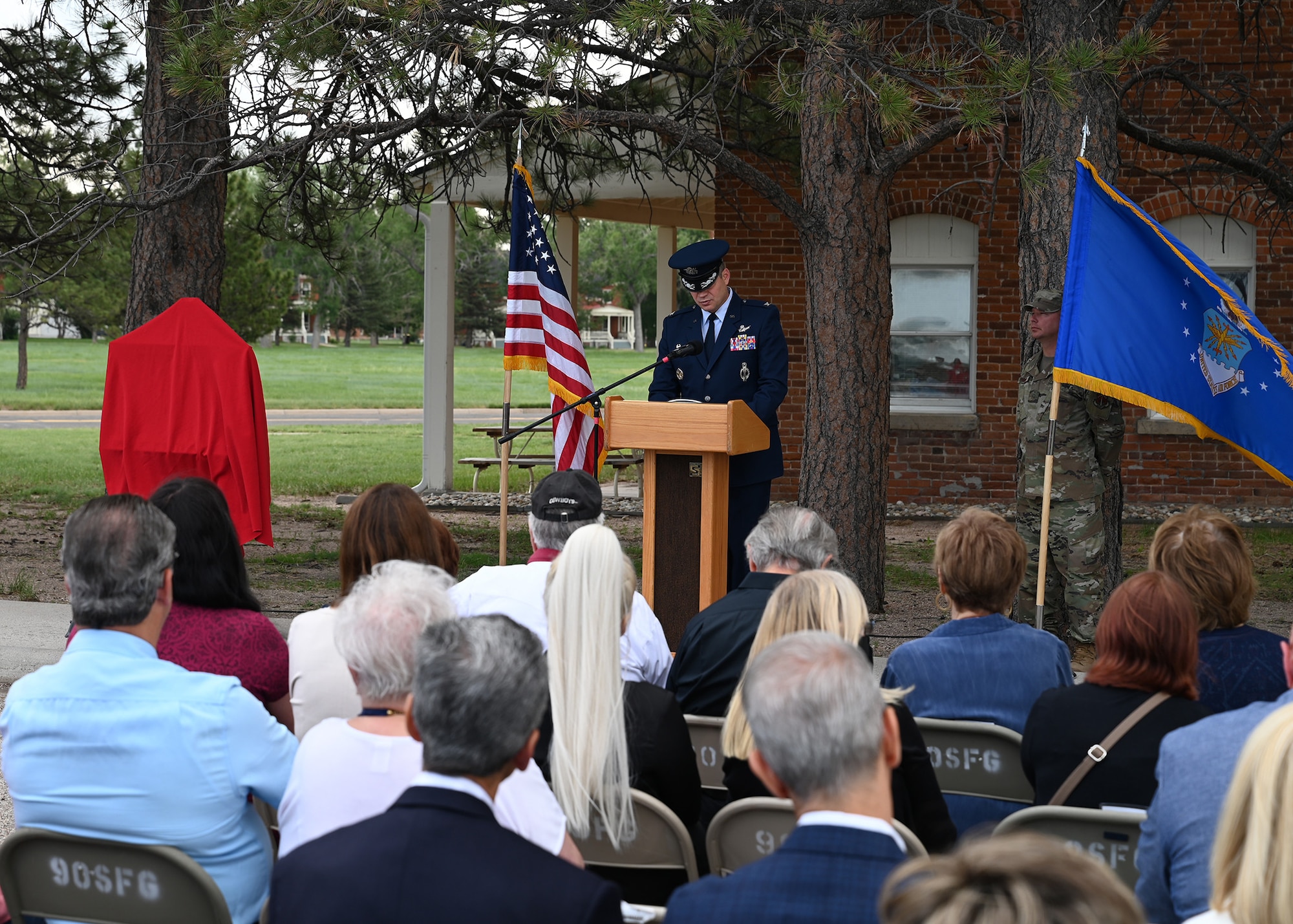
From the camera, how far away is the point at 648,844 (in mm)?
2859

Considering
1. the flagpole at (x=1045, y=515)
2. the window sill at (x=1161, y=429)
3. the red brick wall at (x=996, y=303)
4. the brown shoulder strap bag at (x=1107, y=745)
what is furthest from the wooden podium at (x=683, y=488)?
the window sill at (x=1161, y=429)

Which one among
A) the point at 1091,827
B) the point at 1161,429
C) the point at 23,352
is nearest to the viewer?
the point at 1091,827

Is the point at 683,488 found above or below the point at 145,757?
above

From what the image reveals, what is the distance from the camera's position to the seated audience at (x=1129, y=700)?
284 centimetres

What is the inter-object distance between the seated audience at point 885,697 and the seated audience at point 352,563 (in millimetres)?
1034

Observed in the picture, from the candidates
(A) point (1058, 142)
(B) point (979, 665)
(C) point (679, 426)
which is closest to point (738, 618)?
(B) point (979, 665)

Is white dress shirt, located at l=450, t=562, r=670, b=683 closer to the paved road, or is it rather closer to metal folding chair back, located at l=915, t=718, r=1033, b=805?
metal folding chair back, located at l=915, t=718, r=1033, b=805

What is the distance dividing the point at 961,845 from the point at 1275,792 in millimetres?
644

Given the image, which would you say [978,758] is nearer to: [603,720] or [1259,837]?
[603,720]

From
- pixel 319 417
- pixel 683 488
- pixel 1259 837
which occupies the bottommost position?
pixel 1259 837

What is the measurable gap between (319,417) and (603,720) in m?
30.1

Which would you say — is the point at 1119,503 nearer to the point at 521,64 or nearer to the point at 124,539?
the point at 521,64

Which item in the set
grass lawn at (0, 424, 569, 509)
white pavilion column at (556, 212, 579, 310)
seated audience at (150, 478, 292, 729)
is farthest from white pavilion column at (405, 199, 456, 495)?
seated audience at (150, 478, 292, 729)

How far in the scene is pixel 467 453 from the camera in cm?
2188
